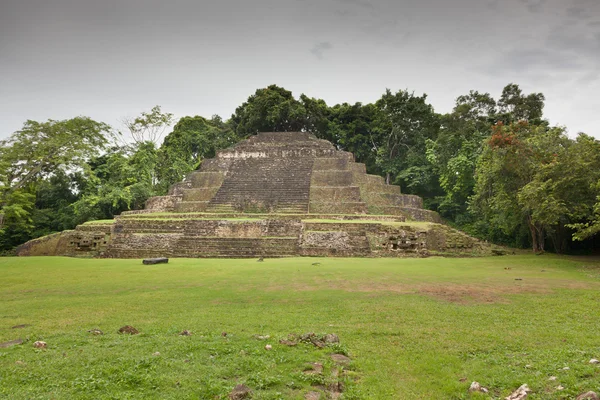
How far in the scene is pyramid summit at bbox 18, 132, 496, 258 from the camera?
1573 centimetres

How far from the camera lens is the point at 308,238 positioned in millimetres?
15836

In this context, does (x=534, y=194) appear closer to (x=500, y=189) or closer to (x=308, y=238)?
(x=500, y=189)

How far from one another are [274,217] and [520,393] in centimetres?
1652

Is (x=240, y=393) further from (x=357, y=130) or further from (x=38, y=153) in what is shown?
(x=357, y=130)

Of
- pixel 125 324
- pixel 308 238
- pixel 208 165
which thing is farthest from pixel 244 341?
pixel 208 165

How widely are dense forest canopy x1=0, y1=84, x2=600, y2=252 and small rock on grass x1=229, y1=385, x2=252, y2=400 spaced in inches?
439

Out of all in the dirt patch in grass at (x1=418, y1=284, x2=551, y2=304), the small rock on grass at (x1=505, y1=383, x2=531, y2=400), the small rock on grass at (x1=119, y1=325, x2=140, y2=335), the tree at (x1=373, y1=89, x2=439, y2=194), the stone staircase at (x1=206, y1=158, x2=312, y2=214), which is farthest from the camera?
the tree at (x1=373, y1=89, x2=439, y2=194)

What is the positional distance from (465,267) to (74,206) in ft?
81.0

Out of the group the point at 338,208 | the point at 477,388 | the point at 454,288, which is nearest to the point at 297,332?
the point at 477,388

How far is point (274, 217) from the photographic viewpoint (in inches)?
769

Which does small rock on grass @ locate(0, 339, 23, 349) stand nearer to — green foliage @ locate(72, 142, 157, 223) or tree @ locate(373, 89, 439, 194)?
green foliage @ locate(72, 142, 157, 223)

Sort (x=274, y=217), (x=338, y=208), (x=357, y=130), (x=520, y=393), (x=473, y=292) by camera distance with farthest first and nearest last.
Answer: (x=357, y=130) < (x=338, y=208) < (x=274, y=217) < (x=473, y=292) < (x=520, y=393)

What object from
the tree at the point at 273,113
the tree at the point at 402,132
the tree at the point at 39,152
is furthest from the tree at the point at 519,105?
the tree at the point at 39,152

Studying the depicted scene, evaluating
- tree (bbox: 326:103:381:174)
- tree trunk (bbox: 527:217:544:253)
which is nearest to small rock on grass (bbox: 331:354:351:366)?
tree trunk (bbox: 527:217:544:253)
